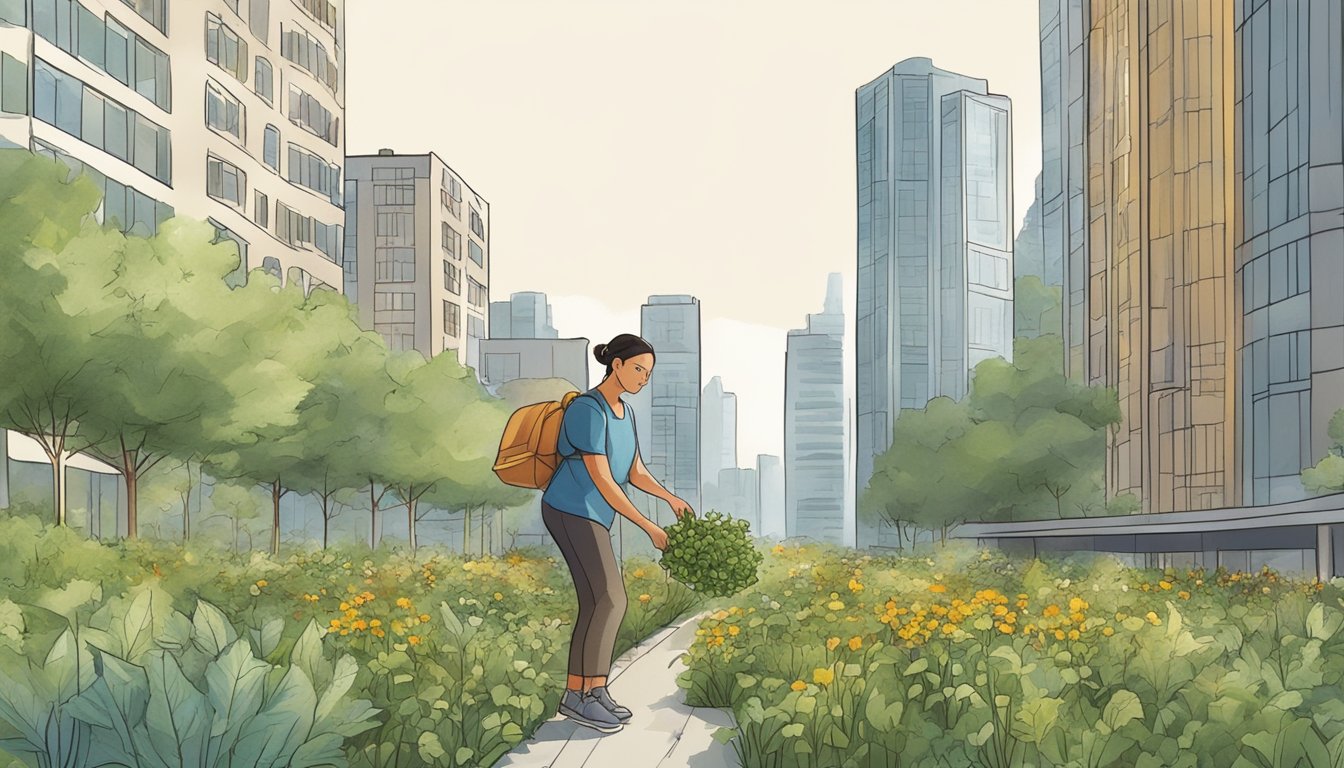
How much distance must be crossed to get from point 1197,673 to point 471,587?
9.48m

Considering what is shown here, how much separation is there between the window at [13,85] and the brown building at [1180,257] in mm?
28763

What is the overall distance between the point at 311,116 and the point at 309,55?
8.29 ft

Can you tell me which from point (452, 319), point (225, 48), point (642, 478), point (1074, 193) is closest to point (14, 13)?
point (225, 48)

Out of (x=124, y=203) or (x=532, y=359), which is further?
(x=532, y=359)

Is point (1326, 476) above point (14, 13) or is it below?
below

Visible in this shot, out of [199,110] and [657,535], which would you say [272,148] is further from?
[657,535]

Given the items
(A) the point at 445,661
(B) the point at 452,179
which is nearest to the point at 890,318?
(B) the point at 452,179

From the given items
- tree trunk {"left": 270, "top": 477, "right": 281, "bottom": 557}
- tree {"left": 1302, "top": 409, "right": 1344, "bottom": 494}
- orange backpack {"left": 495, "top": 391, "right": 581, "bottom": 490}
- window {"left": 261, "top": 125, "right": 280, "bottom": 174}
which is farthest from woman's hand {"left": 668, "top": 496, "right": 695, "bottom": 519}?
window {"left": 261, "top": 125, "right": 280, "bottom": 174}

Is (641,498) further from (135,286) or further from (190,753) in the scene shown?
(190,753)

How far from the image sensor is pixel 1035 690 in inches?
199

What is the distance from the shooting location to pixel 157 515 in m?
49.2

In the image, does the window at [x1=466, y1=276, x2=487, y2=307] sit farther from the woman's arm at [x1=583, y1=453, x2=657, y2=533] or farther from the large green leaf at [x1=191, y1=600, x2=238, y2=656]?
the large green leaf at [x1=191, y1=600, x2=238, y2=656]

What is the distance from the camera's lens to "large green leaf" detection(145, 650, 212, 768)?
13.0 ft

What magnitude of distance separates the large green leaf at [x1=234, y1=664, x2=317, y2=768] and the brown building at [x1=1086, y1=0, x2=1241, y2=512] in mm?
28344
